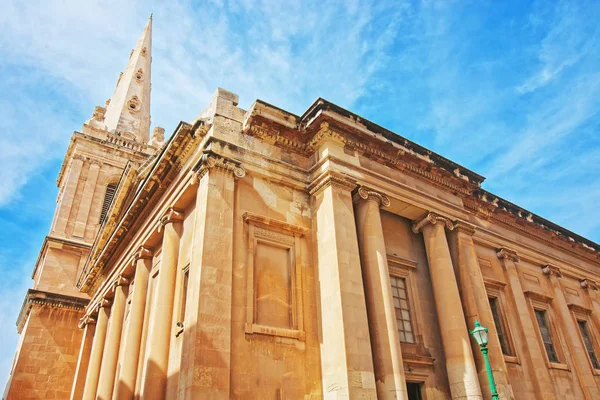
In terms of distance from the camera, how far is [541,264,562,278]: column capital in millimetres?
20477

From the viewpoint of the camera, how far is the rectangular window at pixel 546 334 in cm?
1805

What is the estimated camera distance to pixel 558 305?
19.6m

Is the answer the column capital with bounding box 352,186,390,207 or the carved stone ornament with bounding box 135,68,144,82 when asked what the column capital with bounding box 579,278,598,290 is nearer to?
the column capital with bounding box 352,186,390,207

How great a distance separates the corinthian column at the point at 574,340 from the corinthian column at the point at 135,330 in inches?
663

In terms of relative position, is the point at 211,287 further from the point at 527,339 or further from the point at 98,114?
the point at 98,114

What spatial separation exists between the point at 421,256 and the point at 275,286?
5950mm

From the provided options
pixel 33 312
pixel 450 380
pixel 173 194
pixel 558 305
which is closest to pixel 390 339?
pixel 450 380

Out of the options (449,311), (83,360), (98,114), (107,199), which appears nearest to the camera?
(449,311)

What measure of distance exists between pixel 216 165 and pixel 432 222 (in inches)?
302

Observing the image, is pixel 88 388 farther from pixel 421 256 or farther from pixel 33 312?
pixel 421 256

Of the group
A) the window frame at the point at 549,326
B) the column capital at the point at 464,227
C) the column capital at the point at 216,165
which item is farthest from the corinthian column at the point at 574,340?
the column capital at the point at 216,165

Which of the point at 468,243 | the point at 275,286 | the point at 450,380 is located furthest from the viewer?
the point at 468,243

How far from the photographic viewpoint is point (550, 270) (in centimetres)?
2047

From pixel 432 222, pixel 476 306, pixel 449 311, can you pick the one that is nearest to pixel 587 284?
pixel 476 306
